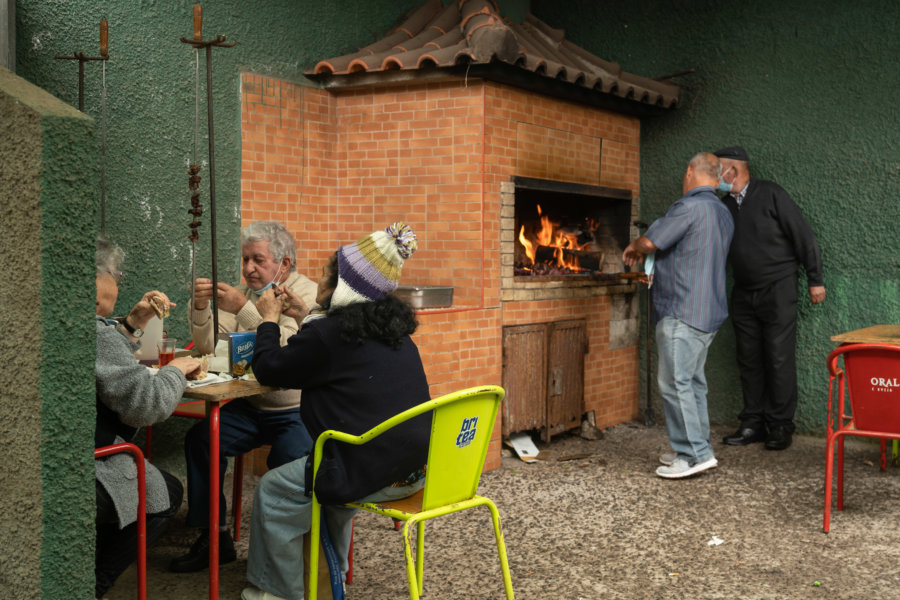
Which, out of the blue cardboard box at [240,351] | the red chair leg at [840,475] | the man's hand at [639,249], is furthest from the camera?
the man's hand at [639,249]

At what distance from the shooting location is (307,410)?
132 inches

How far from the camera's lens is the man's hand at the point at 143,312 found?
3.66 meters

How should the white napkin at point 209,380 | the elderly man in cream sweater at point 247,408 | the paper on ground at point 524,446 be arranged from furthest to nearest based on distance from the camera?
1. the paper on ground at point 524,446
2. the elderly man in cream sweater at point 247,408
3. the white napkin at point 209,380

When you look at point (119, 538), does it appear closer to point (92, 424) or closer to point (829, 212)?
point (92, 424)

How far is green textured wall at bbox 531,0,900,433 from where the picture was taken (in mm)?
6461

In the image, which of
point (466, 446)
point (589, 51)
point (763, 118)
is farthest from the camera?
point (589, 51)

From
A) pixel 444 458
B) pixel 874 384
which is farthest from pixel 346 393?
pixel 874 384

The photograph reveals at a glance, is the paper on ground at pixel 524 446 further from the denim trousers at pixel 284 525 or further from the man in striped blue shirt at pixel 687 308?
the denim trousers at pixel 284 525

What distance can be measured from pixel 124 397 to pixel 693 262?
3.90m

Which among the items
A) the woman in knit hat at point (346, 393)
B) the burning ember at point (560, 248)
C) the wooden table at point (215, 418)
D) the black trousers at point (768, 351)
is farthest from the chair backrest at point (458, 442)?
the black trousers at point (768, 351)

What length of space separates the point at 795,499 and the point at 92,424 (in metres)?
4.14

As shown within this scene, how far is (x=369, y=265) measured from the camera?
3.32m

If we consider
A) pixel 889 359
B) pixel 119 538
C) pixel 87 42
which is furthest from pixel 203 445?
pixel 889 359

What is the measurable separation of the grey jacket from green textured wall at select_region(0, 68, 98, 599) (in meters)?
0.44
